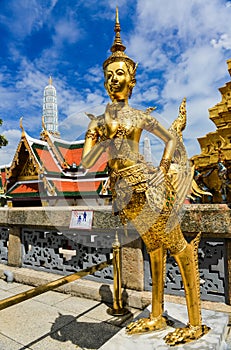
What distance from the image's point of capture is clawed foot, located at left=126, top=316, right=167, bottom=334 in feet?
8.20

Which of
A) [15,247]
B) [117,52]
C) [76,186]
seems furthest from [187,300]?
[76,186]

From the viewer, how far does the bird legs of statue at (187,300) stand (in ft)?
7.70

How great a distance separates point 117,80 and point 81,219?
2717mm

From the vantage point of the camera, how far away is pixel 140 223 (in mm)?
2312

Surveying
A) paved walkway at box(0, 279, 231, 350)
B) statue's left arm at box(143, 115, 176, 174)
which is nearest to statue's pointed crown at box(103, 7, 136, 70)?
statue's left arm at box(143, 115, 176, 174)

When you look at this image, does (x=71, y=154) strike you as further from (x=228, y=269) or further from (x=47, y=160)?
(x=228, y=269)

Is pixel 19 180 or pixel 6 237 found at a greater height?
pixel 19 180

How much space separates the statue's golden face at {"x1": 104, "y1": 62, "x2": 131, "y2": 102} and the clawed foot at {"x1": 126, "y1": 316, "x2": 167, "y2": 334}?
2092 mm

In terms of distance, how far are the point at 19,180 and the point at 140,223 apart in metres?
14.1

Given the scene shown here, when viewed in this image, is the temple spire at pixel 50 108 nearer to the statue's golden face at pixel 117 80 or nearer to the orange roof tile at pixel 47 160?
the orange roof tile at pixel 47 160

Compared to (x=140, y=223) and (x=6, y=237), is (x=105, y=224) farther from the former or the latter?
(x=6, y=237)

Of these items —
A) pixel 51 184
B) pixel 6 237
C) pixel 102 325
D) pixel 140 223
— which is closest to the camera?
pixel 140 223

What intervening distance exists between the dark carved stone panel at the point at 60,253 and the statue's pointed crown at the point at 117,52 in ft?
9.90

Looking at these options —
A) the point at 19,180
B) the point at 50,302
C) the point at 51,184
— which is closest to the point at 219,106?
the point at 51,184
